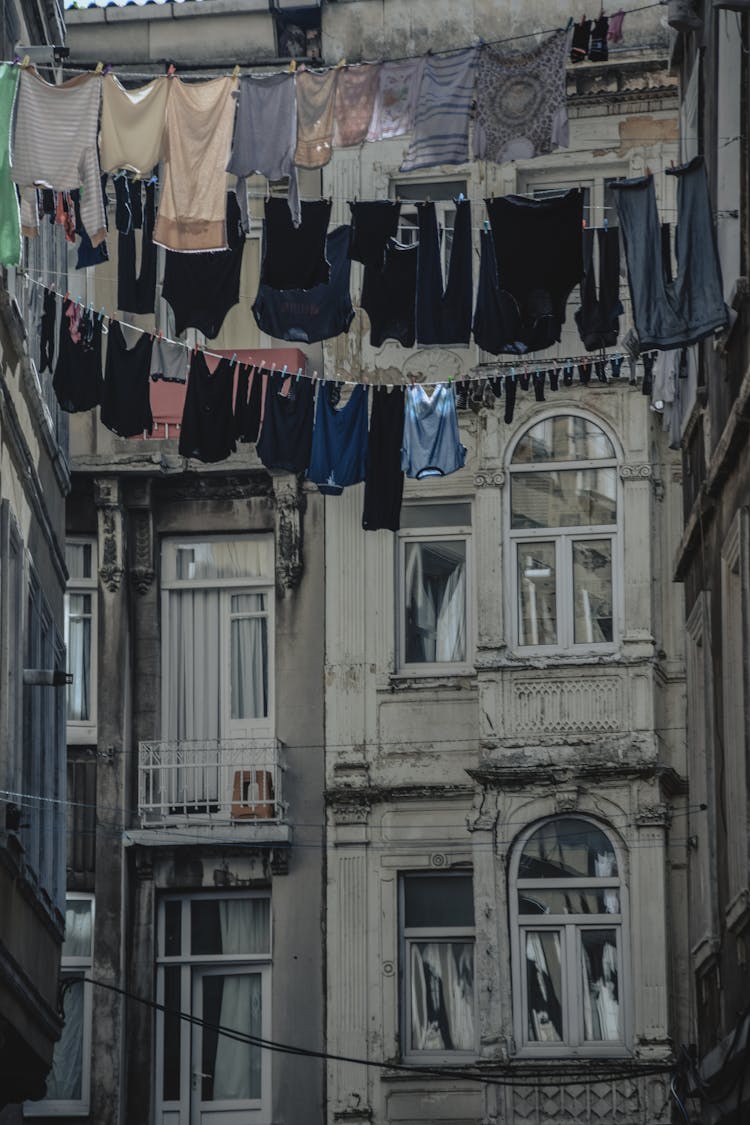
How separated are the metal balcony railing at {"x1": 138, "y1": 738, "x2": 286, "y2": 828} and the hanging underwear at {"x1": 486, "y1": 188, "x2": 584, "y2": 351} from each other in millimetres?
8477

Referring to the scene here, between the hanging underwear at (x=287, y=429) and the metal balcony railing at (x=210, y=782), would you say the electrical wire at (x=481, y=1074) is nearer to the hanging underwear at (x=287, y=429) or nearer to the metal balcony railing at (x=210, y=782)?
the metal balcony railing at (x=210, y=782)

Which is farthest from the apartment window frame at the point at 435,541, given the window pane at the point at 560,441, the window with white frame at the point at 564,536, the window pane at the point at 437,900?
the window pane at the point at 437,900

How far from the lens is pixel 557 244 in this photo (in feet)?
64.5

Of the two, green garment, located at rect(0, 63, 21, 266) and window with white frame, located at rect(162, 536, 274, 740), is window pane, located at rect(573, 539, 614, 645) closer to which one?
window with white frame, located at rect(162, 536, 274, 740)

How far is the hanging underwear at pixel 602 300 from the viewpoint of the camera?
20656 mm

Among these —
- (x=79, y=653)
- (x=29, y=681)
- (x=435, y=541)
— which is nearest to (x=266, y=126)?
(x=29, y=681)

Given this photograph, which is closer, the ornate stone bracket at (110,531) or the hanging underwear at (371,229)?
the hanging underwear at (371,229)

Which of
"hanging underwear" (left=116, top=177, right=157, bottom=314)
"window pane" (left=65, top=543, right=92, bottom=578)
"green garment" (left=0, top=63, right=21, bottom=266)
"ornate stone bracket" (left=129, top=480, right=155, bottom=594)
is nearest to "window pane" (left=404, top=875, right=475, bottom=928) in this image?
"ornate stone bracket" (left=129, top=480, right=155, bottom=594)

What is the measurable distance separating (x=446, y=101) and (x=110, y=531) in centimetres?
936

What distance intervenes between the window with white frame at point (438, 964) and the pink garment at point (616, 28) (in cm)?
1028

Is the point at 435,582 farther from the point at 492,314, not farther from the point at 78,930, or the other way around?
the point at 492,314

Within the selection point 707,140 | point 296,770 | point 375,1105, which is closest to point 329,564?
point 296,770

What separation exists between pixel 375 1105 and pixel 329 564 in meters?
6.39

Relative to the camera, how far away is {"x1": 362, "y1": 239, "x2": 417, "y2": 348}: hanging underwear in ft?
70.7
